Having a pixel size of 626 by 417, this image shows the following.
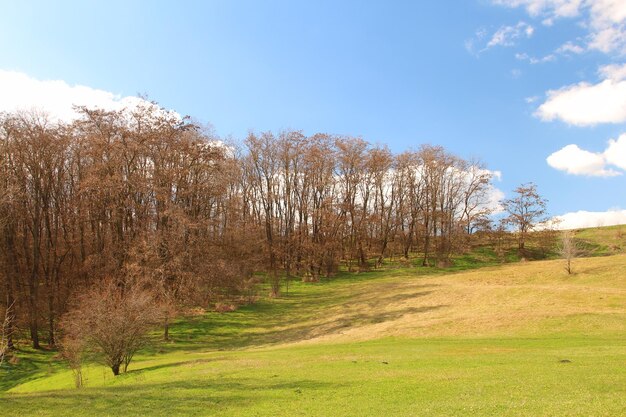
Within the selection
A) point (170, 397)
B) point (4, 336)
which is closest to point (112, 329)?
point (4, 336)

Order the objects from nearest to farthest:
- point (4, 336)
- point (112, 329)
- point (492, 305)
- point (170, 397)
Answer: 1. point (170, 397)
2. point (112, 329)
3. point (4, 336)
4. point (492, 305)

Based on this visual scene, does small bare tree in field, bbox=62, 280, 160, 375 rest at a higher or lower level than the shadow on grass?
higher

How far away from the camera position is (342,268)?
3039 inches

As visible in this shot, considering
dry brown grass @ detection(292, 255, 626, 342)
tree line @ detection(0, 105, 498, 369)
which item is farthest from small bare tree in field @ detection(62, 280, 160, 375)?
dry brown grass @ detection(292, 255, 626, 342)

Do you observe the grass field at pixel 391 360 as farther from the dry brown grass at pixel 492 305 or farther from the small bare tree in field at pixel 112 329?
the small bare tree in field at pixel 112 329

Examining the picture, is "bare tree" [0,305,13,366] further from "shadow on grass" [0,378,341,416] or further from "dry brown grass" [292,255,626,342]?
"dry brown grass" [292,255,626,342]

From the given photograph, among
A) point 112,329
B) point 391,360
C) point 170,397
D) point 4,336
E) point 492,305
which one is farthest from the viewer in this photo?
point 492,305

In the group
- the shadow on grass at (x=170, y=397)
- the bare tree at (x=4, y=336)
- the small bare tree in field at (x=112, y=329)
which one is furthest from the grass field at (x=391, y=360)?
the bare tree at (x=4, y=336)

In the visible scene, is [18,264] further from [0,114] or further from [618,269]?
[618,269]

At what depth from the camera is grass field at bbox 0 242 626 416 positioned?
568 inches

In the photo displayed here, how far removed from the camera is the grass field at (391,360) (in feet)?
47.4

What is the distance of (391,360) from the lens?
22344 mm

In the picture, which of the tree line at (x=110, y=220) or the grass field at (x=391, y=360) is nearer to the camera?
the grass field at (x=391, y=360)

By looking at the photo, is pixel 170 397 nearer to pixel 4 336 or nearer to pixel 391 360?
pixel 391 360
